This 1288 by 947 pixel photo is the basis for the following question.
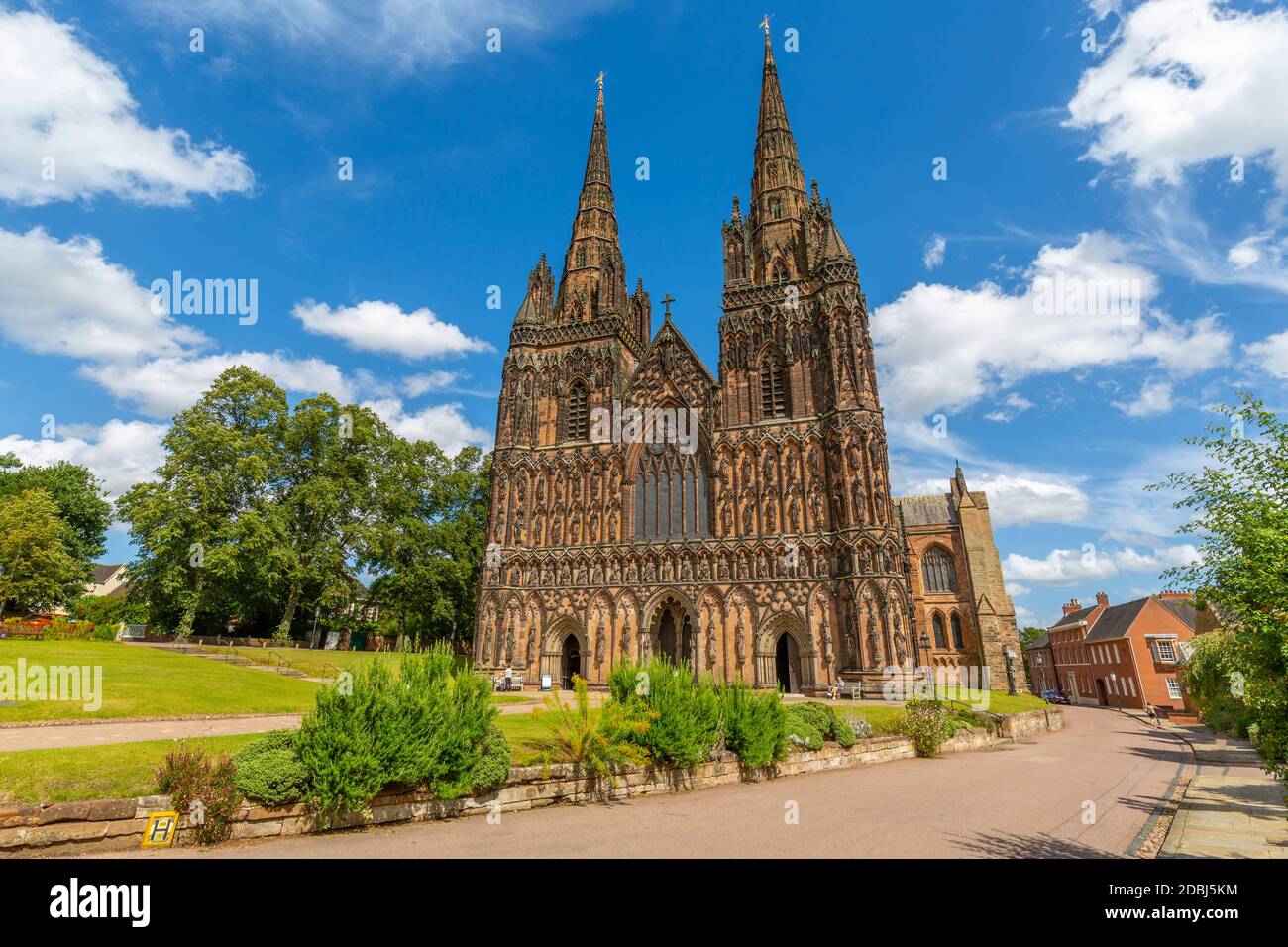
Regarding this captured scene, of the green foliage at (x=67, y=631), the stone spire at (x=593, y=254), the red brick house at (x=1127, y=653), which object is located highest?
the stone spire at (x=593, y=254)

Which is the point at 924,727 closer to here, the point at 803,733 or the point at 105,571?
the point at 803,733

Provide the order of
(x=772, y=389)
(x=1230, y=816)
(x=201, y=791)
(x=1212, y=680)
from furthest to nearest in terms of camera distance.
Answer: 1. (x=772, y=389)
2. (x=1212, y=680)
3. (x=1230, y=816)
4. (x=201, y=791)

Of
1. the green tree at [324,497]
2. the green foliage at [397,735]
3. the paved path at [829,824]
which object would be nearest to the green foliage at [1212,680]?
the paved path at [829,824]

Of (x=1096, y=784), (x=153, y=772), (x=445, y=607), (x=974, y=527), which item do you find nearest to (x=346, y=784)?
(x=153, y=772)

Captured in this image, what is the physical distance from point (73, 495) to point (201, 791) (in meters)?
54.6

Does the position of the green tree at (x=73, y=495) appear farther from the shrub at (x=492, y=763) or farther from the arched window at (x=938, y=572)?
the arched window at (x=938, y=572)

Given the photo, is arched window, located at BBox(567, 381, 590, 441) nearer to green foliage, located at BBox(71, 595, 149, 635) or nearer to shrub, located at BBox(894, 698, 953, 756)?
shrub, located at BBox(894, 698, 953, 756)

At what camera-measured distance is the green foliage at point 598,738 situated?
12.7 metres

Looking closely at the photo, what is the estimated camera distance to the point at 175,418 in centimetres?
3822

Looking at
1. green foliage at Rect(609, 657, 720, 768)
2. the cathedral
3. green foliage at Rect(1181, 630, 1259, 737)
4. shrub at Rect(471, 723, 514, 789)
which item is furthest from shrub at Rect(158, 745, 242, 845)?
green foliage at Rect(1181, 630, 1259, 737)

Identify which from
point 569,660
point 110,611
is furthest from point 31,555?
point 569,660

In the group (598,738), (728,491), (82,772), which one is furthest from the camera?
(728,491)

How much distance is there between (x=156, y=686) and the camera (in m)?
17.7

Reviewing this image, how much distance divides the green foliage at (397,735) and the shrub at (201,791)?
1.00 meters
